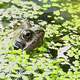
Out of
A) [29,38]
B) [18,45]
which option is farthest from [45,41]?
[18,45]

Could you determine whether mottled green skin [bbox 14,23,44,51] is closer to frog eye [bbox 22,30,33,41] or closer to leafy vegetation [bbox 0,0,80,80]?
frog eye [bbox 22,30,33,41]

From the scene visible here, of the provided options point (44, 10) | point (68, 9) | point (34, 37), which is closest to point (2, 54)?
point (34, 37)

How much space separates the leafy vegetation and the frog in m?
0.10

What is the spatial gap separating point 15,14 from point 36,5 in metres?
0.88

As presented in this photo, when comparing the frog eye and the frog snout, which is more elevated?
the frog eye

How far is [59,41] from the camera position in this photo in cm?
569

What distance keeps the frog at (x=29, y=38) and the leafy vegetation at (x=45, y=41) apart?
10cm

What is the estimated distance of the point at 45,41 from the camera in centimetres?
561

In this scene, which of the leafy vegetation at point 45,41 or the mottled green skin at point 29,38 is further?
the mottled green skin at point 29,38

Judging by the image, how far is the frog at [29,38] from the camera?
16.7ft

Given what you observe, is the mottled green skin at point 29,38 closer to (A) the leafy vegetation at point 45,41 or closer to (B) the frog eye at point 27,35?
(B) the frog eye at point 27,35

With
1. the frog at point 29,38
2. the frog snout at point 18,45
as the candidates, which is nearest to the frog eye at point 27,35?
the frog at point 29,38

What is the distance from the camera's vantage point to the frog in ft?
16.7

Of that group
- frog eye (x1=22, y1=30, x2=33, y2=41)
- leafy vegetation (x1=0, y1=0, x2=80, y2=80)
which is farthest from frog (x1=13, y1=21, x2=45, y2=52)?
leafy vegetation (x1=0, y1=0, x2=80, y2=80)
